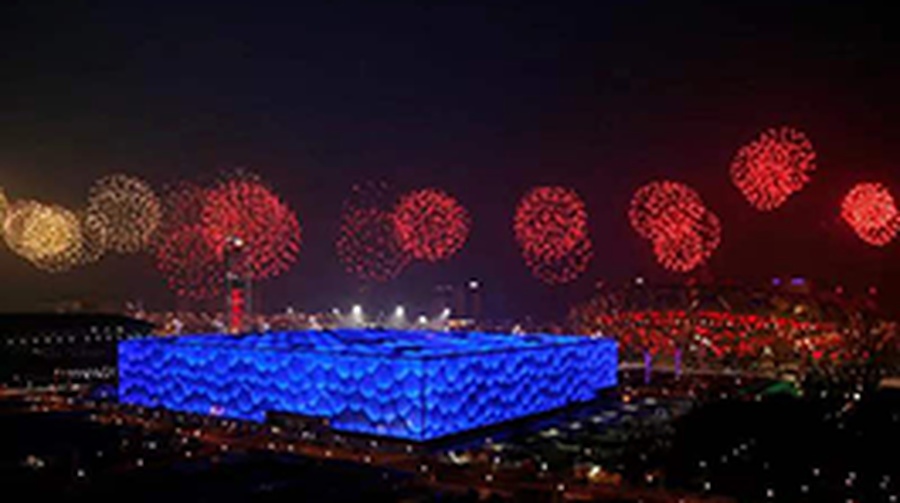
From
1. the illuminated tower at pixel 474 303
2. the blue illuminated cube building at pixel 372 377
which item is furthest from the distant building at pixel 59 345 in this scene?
the illuminated tower at pixel 474 303

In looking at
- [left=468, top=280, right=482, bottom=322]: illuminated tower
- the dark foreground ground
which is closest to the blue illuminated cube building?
the dark foreground ground

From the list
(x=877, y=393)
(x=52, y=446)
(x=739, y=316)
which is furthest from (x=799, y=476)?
(x=739, y=316)

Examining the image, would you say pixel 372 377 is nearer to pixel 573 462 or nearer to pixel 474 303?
pixel 573 462

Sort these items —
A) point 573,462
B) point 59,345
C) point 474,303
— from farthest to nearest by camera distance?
point 474,303 < point 59,345 < point 573,462

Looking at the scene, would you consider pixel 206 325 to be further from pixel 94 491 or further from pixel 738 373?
pixel 94 491

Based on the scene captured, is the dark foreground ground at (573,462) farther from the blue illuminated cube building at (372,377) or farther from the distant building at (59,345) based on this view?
the distant building at (59,345)

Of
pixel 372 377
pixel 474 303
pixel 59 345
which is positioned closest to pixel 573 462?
pixel 372 377
